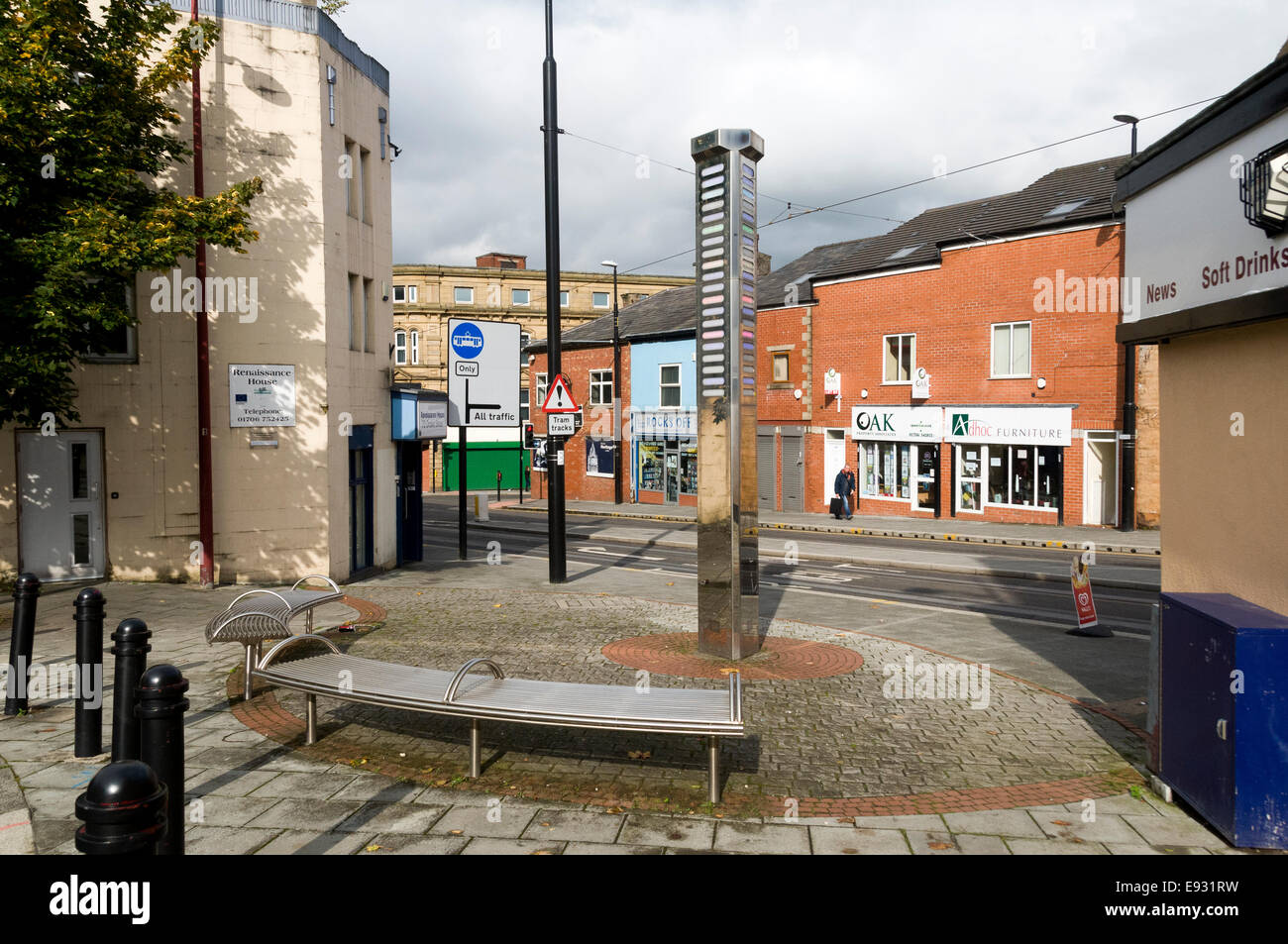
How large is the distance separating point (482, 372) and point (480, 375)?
0.08m

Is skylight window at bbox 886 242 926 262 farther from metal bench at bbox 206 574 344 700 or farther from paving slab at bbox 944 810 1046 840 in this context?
paving slab at bbox 944 810 1046 840

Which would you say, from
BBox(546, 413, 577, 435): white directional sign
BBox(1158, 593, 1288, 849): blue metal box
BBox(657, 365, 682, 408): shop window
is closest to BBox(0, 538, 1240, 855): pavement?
BBox(1158, 593, 1288, 849): blue metal box

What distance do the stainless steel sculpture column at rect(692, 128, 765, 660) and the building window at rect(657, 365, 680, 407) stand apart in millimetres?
26905

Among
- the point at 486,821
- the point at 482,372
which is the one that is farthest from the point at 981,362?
the point at 486,821

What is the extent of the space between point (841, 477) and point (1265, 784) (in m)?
24.9

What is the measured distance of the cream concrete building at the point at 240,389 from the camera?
13.9 meters

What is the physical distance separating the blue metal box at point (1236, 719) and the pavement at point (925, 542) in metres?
11.4

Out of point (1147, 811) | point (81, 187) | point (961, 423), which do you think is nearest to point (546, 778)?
point (1147, 811)

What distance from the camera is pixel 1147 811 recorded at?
5789mm

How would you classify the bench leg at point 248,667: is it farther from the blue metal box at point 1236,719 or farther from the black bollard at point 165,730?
the blue metal box at point 1236,719

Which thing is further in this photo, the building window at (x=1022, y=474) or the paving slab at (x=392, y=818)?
the building window at (x=1022, y=474)

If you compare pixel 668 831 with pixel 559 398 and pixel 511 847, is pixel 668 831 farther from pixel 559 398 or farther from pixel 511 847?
pixel 559 398

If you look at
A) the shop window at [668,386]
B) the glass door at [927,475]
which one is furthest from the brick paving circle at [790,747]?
the shop window at [668,386]

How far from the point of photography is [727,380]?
950 centimetres
